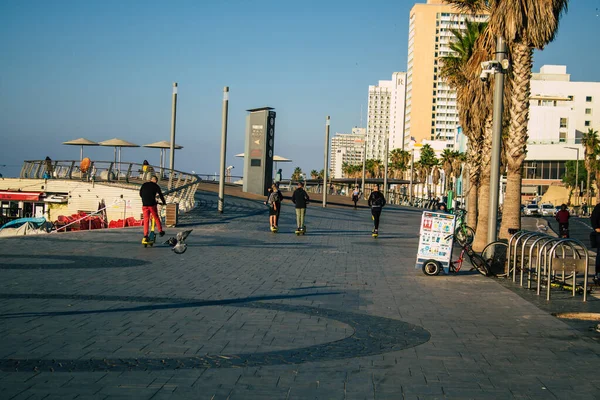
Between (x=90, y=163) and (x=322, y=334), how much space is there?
100ft

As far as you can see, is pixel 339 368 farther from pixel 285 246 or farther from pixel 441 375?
→ pixel 285 246

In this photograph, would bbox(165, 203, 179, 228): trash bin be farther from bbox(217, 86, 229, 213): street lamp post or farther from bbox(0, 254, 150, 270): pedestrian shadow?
bbox(0, 254, 150, 270): pedestrian shadow

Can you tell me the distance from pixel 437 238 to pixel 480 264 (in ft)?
3.25

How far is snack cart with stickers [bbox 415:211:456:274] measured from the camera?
13.9 metres

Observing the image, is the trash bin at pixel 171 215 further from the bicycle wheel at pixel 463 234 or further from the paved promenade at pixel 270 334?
the bicycle wheel at pixel 463 234

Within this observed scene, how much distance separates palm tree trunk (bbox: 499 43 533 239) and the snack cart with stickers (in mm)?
3899

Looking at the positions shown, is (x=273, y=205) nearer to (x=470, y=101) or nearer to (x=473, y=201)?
(x=473, y=201)

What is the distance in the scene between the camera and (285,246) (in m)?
19.0

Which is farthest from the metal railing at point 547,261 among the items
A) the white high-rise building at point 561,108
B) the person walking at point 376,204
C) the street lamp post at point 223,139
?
the white high-rise building at point 561,108

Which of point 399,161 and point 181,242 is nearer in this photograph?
point 181,242

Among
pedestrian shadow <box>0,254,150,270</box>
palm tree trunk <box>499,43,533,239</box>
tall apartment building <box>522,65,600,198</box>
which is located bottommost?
pedestrian shadow <box>0,254,150,270</box>

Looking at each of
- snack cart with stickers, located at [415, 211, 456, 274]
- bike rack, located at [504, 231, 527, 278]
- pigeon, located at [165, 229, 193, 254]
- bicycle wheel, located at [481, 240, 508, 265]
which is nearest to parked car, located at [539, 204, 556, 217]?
bicycle wheel, located at [481, 240, 508, 265]

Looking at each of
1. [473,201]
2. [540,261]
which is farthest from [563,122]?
[540,261]

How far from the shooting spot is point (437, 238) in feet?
46.3
